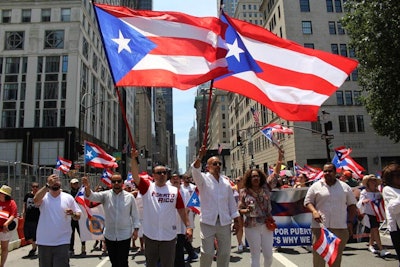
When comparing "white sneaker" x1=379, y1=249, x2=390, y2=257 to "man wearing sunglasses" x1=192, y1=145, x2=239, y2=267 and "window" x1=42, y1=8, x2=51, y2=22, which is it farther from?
"window" x1=42, y1=8, x2=51, y2=22

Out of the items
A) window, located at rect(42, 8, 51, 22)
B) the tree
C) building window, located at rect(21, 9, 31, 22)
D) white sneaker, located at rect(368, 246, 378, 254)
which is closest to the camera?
white sneaker, located at rect(368, 246, 378, 254)

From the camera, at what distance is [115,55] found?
584cm

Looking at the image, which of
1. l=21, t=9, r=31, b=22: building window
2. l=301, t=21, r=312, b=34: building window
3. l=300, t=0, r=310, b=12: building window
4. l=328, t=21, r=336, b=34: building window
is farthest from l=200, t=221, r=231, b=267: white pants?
l=21, t=9, r=31, b=22: building window

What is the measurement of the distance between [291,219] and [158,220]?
569 cm

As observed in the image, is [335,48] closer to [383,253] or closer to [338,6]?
[338,6]

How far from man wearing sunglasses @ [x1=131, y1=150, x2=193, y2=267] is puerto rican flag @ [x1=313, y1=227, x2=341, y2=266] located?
203cm

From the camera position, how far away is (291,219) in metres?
10.3

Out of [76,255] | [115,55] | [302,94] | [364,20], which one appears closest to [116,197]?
[115,55]

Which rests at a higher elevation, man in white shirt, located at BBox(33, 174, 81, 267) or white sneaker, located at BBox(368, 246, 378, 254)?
man in white shirt, located at BBox(33, 174, 81, 267)

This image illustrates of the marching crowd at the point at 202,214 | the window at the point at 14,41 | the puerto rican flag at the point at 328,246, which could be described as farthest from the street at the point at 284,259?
the window at the point at 14,41

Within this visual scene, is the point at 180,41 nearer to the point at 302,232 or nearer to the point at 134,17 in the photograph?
the point at 134,17

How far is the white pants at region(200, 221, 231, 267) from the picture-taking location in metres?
5.66

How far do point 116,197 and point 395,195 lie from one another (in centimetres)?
433

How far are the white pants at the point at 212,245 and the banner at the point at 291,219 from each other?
15.9 ft
